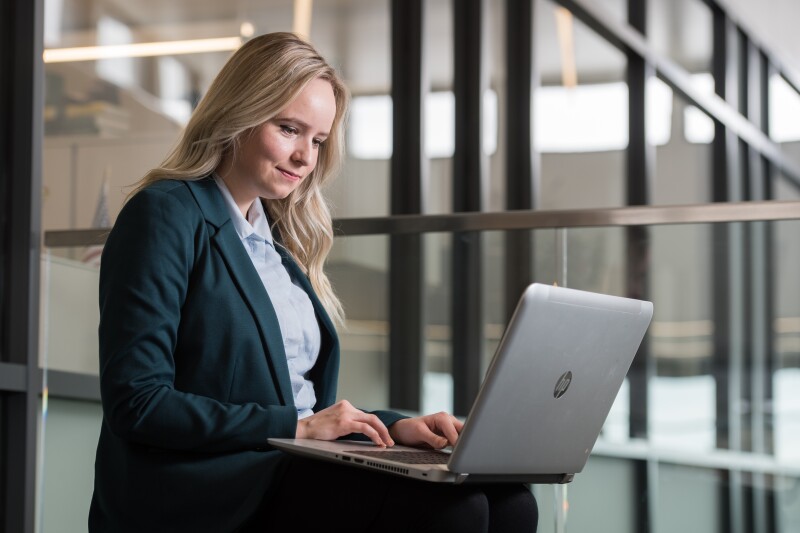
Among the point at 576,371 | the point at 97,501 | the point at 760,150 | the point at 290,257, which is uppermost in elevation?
the point at 760,150

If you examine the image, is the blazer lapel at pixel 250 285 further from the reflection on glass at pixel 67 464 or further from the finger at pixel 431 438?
the reflection on glass at pixel 67 464

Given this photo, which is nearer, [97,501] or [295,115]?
[97,501]

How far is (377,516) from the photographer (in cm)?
163

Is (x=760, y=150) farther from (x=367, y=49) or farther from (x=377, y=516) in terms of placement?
(x=377, y=516)

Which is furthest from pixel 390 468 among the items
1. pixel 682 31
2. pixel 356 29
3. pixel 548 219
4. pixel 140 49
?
pixel 682 31

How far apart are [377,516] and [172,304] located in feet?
1.34

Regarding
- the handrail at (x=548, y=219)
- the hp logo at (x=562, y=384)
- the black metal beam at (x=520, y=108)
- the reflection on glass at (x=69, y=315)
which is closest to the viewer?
the hp logo at (x=562, y=384)

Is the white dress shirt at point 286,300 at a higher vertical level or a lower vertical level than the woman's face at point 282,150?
lower

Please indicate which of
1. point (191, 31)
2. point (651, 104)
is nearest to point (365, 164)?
point (191, 31)

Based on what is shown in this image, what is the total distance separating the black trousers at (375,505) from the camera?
1589mm

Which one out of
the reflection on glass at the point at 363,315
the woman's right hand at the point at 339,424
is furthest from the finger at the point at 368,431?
the reflection on glass at the point at 363,315

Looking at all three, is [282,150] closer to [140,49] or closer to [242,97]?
[242,97]

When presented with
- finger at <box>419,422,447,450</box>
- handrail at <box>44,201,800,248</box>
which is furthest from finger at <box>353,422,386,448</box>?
handrail at <box>44,201,800,248</box>

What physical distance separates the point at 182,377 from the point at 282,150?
0.40 m
